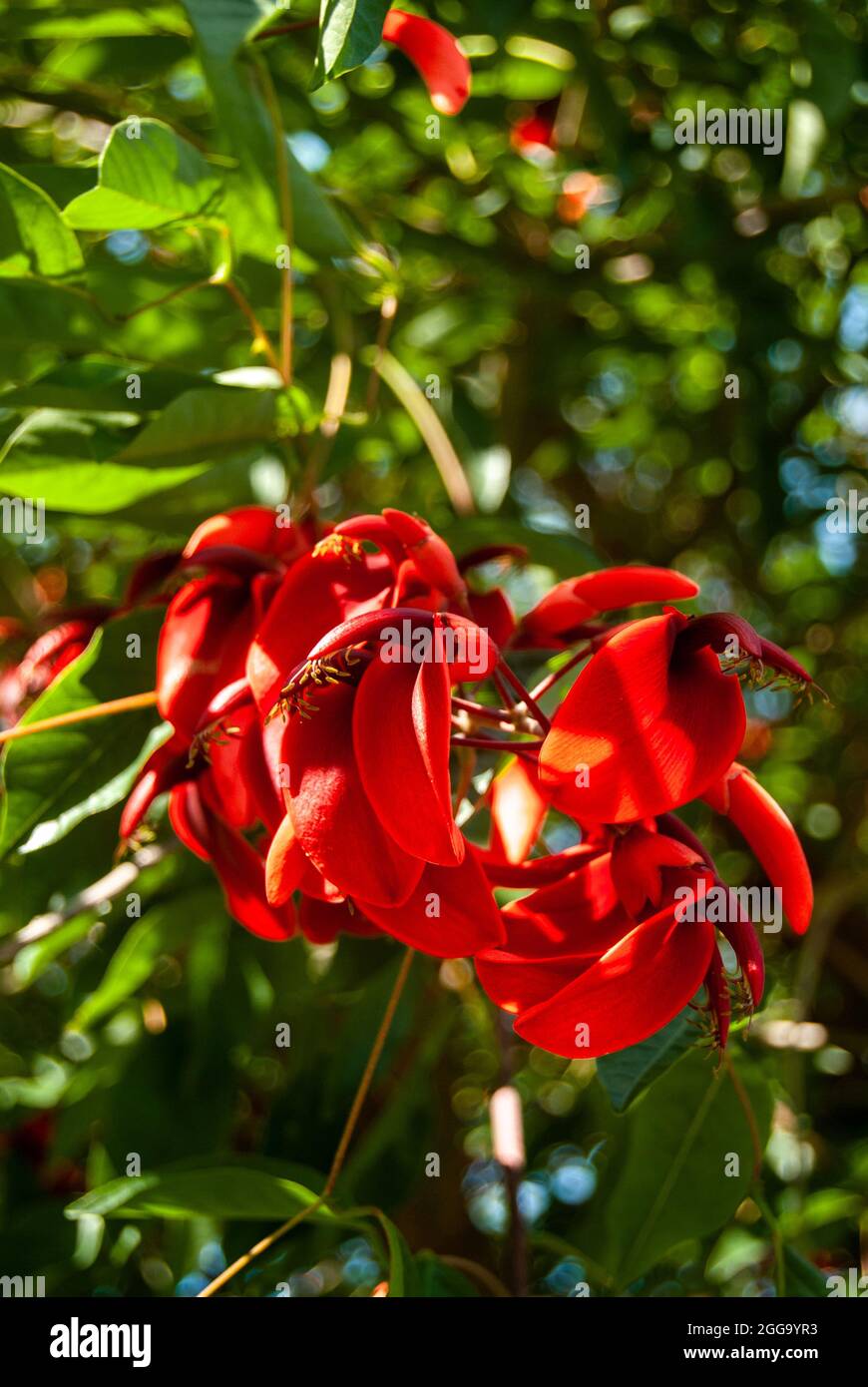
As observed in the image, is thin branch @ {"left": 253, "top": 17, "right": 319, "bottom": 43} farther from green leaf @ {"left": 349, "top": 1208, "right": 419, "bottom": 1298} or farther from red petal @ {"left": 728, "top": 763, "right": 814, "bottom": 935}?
green leaf @ {"left": 349, "top": 1208, "right": 419, "bottom": 1298}

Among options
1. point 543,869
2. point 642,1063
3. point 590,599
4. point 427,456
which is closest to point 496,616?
point 590,599

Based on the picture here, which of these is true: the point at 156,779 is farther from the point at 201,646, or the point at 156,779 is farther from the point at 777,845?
the point at 777,845

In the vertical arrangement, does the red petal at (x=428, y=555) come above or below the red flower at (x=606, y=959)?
above

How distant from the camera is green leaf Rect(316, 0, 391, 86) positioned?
656mm

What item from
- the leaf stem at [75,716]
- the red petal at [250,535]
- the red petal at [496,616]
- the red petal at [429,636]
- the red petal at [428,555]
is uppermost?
the red petal at [250,535]

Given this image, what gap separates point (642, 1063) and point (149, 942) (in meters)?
0.55

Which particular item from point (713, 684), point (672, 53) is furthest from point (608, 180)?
point (713, 684)

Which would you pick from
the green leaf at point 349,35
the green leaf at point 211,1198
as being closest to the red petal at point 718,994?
the green leaf at point 211,1198

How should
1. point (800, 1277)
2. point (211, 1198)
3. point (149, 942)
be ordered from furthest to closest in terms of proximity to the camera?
1. point (149, 942)
2. point (800, 1277)
3. point (211, 1198)

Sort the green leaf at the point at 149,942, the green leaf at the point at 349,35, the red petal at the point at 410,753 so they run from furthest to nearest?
the green leaf at the point at 149,942 → the green leaf at the point at 349,35 → the red petal at the point at 410,753

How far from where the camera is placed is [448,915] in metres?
0.60

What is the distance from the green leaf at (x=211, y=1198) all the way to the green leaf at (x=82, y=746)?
0.71 feet

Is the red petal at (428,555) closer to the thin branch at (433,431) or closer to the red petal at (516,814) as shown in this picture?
the red petal at (516,814)

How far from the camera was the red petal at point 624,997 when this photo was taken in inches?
22.7
